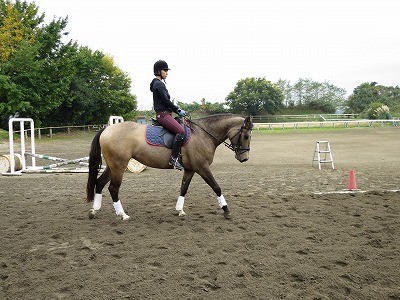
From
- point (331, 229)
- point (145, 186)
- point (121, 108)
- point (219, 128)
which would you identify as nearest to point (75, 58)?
point (121, 108)

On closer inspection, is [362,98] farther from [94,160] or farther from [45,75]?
[94,160]

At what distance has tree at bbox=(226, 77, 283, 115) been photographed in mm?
57000

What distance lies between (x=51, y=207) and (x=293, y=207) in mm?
5249

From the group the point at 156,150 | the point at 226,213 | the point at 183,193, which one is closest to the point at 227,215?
the point at 226,213

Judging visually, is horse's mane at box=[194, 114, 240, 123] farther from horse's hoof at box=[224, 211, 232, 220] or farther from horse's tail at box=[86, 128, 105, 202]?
horse's tail at box=[86, 128, 105, 202]

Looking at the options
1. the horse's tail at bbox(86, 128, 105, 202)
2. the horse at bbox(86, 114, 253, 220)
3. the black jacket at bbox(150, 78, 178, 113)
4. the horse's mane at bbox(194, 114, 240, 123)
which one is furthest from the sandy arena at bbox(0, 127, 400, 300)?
the black jacket at bbox(150, 78, 178, 113)

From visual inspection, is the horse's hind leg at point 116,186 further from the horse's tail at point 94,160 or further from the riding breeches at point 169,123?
the riding breeches at point 169,123

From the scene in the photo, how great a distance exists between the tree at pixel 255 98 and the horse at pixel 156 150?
164 ft

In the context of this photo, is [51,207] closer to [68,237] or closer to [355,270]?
[68,237]

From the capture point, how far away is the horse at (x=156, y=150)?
6.64 metres

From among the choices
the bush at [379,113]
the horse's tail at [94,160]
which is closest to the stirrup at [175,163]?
the horse's tail at [94,160]

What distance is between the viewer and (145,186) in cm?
1032

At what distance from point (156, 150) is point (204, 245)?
90.2 inches

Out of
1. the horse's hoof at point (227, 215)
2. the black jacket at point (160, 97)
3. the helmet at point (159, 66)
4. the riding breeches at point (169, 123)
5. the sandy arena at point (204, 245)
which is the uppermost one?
the helmet at point (159, 66)
